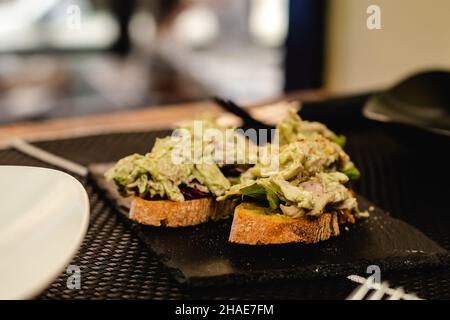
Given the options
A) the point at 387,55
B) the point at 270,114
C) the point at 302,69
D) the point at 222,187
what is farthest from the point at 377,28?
the point at 222,187

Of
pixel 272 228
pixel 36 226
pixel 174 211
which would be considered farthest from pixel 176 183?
pixel 36 226

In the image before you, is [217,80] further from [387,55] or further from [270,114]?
[270,114]

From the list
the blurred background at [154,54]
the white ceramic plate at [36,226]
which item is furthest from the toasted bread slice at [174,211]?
the blurred background at [154,54]

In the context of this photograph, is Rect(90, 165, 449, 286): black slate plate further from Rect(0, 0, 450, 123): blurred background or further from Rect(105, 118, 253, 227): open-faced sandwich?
Rect(0, 0, 450, 123): blurred background

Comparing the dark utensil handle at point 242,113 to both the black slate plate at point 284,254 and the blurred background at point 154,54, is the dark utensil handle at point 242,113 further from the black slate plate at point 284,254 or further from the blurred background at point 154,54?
the blurred background at point 154,54

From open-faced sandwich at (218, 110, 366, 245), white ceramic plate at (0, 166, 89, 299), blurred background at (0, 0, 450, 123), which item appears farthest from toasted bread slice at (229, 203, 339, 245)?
Result: blurred background at (0, 0, 450, 123)
